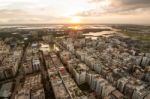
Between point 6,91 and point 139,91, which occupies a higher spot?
point 139,91

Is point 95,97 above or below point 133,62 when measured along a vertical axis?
below

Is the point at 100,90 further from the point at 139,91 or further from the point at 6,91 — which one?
the point at 6,91

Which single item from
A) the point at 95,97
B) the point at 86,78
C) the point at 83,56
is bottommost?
the point at 95,97

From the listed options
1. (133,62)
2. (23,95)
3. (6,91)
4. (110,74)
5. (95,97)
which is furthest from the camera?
(133,62)

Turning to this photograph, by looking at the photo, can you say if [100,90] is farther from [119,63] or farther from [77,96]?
[119,63]

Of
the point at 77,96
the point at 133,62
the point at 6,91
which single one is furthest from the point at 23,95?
the point at 133,62

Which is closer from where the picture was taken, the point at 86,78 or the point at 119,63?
the point at 86,78

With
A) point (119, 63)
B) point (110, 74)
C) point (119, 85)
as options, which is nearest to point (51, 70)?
point (110, 74)

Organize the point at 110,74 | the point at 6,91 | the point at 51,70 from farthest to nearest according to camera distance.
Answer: the point at 51,70
the point at 110,74
the point at 6,91

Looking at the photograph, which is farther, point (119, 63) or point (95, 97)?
point (119, 63)
